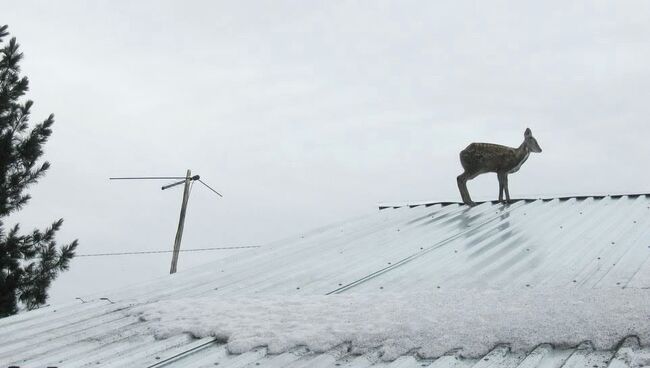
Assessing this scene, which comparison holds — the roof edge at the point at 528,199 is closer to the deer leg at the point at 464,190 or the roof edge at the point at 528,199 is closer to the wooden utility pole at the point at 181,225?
the deer leg at the point at 464,190

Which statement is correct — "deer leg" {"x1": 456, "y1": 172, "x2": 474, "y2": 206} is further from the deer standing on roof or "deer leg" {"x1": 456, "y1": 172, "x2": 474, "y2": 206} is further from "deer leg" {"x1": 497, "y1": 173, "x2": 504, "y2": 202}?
"deer leg" {"x1": 497, "y1": 173, "x2": 504, "y2": 202}

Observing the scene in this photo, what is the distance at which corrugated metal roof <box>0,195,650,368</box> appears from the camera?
12.9ft

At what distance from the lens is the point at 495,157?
1009cm

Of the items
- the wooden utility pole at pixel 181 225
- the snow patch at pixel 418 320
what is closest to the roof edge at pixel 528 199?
the snow patch at pixel 418 320

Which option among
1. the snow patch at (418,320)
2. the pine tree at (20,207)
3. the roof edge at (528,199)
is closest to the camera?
the snow patch at (418,320)

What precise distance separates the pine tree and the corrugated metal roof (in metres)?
9.15

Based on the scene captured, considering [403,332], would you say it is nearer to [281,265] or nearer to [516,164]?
[281,265]

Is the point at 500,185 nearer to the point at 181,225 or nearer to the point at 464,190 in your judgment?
the point at 464,190

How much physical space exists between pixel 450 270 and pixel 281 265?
5.38 ft

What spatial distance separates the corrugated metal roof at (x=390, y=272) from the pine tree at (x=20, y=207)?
9153 mm

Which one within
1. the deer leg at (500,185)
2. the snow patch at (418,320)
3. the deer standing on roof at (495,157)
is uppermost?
the deer standing on roof at (495,157)

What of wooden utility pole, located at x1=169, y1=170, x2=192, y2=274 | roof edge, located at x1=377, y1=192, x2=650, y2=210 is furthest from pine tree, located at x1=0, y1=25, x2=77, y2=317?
roof edge, located at x1=377, y1=192, x2=650, y2=210

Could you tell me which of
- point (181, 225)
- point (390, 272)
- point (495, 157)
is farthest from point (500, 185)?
point (181, 225)

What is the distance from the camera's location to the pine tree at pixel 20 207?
15.8m
